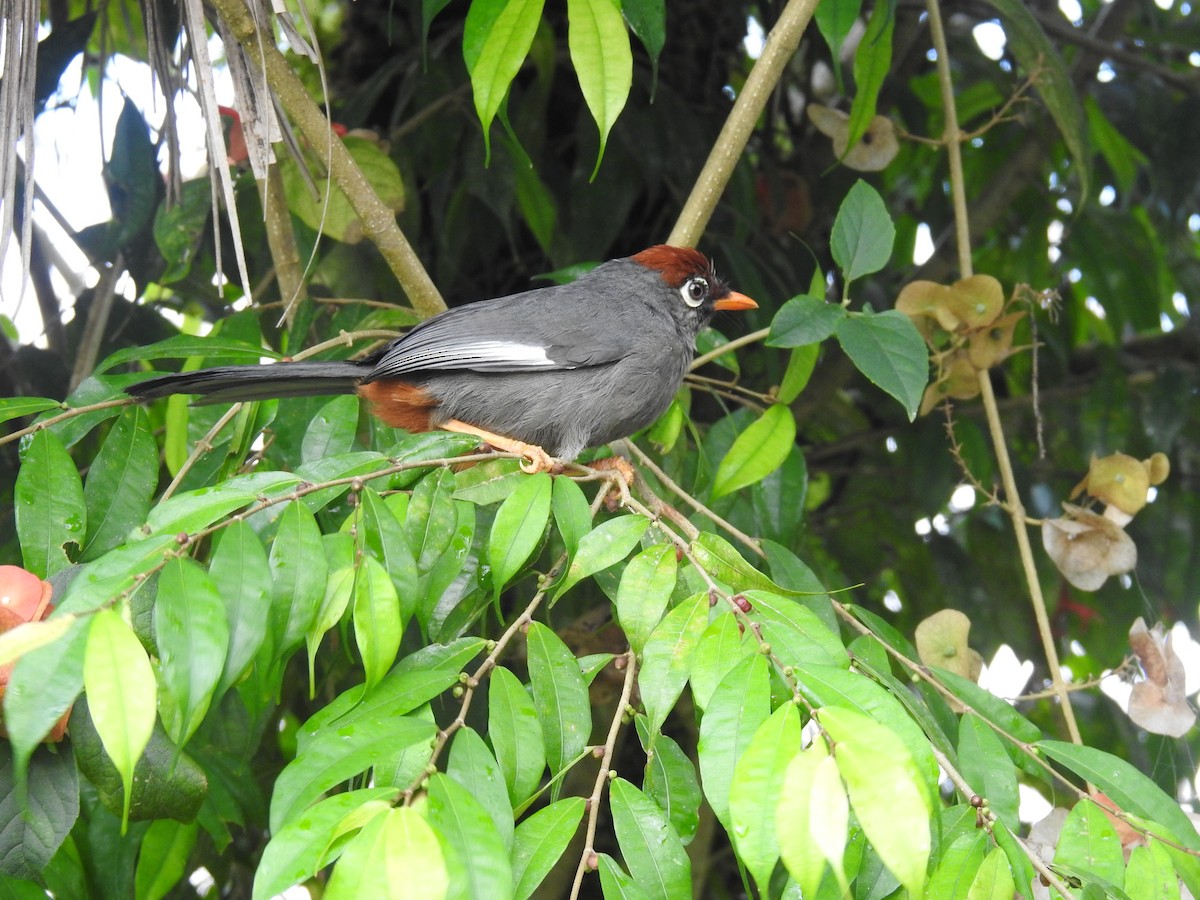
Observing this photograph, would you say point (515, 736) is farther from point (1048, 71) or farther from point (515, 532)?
point (1048, 71)

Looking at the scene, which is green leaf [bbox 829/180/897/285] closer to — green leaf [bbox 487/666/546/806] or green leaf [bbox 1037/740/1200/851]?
green leaf [bbox 1037/740/1200/851]

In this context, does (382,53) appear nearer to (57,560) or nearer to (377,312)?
(377,312)

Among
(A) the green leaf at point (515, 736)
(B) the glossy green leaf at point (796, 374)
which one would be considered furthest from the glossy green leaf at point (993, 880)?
(B) the glossy green leaf at point (796, 374)

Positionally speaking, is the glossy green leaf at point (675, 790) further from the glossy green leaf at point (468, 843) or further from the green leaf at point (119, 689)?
the green leaf at point (119, 689)

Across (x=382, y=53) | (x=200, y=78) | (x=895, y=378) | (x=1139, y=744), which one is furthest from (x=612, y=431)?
(x=1139, y=744)

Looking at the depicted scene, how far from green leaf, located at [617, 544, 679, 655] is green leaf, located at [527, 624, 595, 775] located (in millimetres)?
121

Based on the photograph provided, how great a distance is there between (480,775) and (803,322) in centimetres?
142

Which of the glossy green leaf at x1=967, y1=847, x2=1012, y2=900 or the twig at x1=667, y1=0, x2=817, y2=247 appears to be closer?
the glossy green leaf at x1=967, y1=847, x2=1012, y2=900

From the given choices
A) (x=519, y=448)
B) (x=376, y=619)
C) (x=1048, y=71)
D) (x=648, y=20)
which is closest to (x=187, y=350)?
(x=519, y=448)

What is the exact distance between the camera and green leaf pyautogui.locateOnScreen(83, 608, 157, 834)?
54.9 inches

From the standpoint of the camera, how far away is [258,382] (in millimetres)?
2820

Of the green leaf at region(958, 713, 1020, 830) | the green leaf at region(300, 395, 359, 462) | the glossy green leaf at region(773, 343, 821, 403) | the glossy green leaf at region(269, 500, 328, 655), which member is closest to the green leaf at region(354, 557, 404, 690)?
the glossy green leaf at region(269, 500, 328, 655)

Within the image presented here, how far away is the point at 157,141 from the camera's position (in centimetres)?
376

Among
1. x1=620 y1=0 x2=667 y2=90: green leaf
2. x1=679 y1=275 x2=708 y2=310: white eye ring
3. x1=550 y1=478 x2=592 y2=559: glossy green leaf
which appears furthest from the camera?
x1=679 y1=275 x2=708 y2=310: white eye ring
